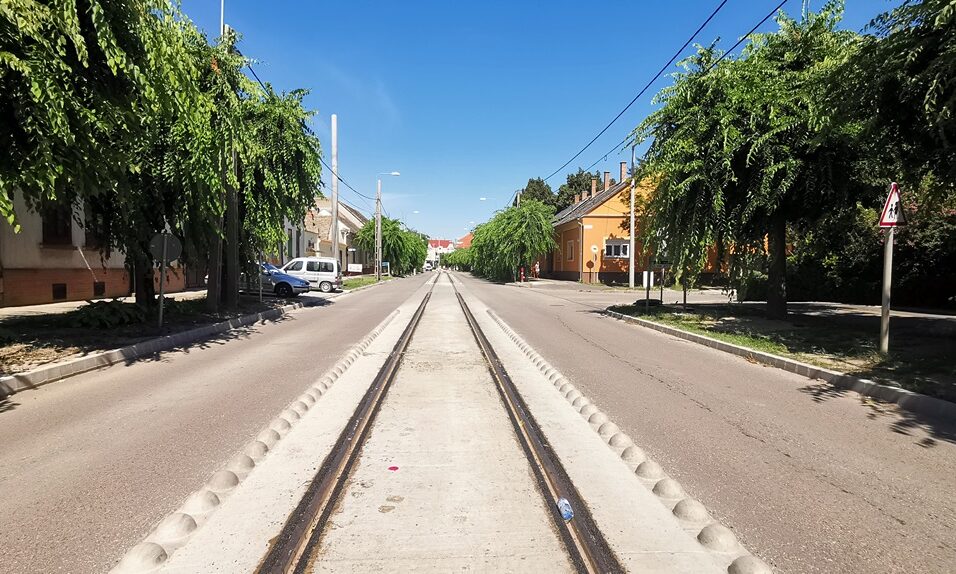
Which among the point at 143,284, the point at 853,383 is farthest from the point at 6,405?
the point at 853,383

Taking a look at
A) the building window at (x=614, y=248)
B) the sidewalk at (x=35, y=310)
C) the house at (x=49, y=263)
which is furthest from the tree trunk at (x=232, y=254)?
the building window at (x=614, y=248)

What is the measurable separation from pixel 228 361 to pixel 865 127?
11487mm

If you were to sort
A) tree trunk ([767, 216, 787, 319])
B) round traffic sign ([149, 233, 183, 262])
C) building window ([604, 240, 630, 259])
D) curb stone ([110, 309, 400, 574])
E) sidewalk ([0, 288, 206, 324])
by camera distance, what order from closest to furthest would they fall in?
curb stone ([110, 309, 400, 574]) < round traffic sign ([149, 233, 183, 262]) < sidewalk ([0, 288, 206, 324]) < tree trunk ([767, 216, 787, 319]) < building window ([604, 240, 630, 259])

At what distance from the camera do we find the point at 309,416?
5824 mm

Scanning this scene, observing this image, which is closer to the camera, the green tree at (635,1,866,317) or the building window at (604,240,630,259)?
the green tree at (635,1,866,317)

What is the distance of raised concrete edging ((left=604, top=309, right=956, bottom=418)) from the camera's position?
6.30m

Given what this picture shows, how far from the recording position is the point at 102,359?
907cm

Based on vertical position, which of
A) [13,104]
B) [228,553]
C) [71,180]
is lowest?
[228,553]

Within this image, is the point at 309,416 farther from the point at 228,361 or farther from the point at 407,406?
the point at 228,361

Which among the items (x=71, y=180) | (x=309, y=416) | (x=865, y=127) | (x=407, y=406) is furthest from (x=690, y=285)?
(x=71, y=180)

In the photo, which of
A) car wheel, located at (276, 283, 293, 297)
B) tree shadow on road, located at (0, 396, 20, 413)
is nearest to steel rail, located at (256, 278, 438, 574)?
tree shadow on road, located at (0, 396, 20, 413)

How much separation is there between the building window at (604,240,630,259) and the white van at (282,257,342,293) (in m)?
24.7

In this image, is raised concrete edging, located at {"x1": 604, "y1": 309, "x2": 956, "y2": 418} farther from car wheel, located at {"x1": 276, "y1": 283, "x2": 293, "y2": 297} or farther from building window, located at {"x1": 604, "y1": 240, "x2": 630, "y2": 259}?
building window, located at {"x1": 604, "y1": 240, "x2": 630, "y2": 259}

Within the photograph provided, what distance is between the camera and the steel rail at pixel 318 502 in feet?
9.93
